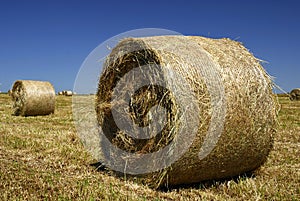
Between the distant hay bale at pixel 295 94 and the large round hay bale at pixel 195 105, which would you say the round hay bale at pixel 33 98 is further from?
the distant hay bale at pixel 295 94

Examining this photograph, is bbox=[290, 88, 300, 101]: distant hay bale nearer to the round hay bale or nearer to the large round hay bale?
the round hay bale

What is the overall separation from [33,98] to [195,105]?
1067 cm

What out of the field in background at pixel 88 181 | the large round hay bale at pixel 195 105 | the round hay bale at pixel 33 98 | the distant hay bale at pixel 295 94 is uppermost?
the large round hay bale at pixel 195 105

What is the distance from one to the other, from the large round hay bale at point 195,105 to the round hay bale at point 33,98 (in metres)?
8.84

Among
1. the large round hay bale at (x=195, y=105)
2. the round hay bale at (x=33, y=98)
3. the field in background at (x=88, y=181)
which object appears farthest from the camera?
the round hay bale at (x=33, y=98)

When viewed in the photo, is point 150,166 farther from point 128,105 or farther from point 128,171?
point 128,105

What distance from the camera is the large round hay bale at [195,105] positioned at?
4.53 m

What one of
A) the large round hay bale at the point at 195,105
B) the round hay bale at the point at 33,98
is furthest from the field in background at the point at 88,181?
the round hay bale at the point at 33,98

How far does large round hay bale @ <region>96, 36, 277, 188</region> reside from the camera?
14.9 feet

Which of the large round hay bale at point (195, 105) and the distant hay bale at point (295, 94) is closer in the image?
the large round hay bale at point (195, 105)

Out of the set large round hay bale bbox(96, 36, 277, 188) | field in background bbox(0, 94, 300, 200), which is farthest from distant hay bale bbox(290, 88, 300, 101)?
large round hay bale bbox(96, 36, 277, 188)

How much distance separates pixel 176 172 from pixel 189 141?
46 cm

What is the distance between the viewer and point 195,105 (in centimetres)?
Answer: 450

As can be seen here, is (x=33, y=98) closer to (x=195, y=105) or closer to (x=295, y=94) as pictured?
(x=195, y=105)
